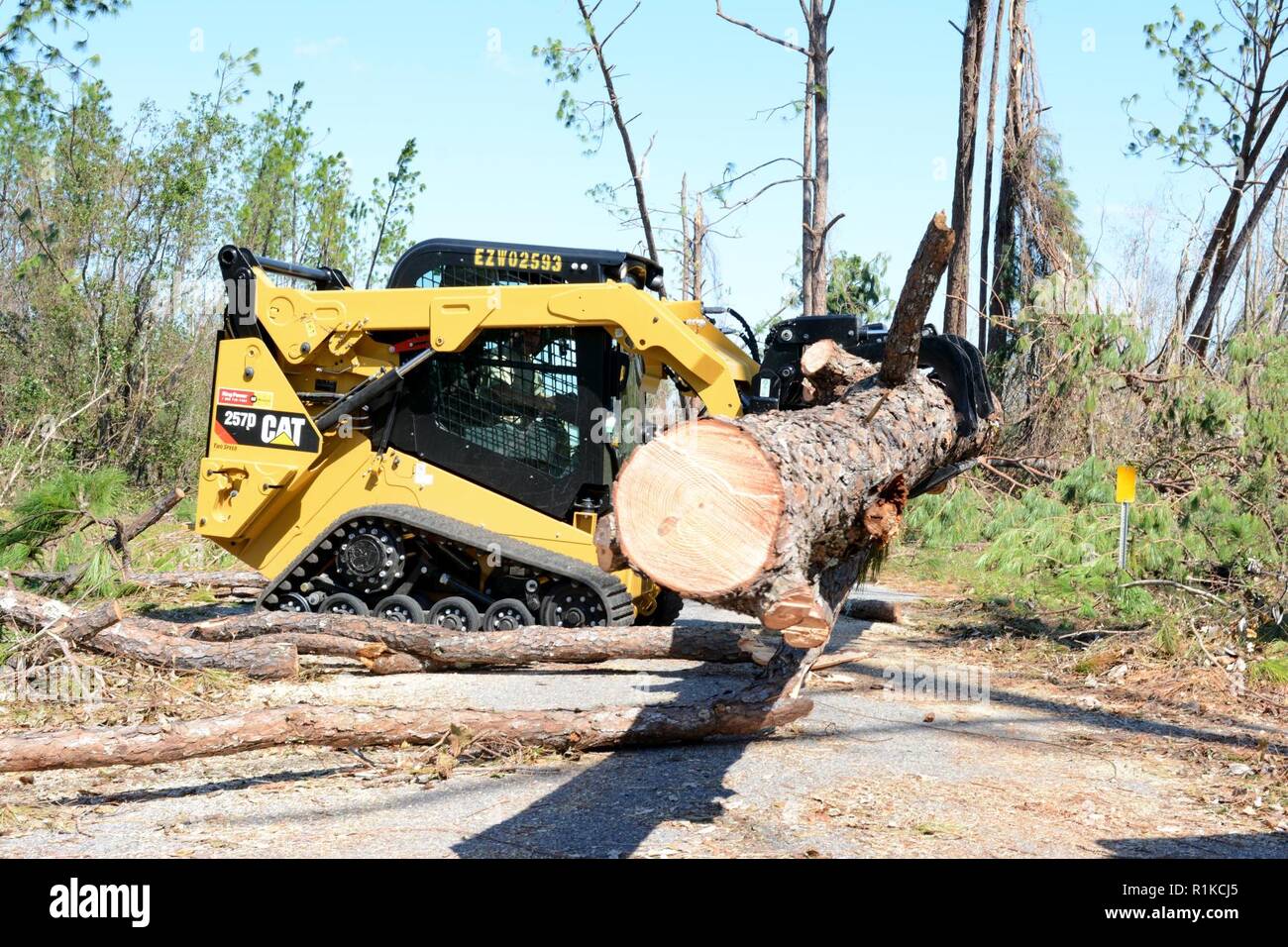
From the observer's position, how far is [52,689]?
586cm

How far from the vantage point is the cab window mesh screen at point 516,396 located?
8.07 metres

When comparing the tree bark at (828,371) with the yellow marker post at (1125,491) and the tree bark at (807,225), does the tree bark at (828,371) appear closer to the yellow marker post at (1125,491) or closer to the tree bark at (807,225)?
the yellow marker post at (1125,491)

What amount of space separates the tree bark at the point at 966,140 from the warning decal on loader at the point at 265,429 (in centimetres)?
1073

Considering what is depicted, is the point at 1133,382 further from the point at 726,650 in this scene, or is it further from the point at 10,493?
the point at 10,493

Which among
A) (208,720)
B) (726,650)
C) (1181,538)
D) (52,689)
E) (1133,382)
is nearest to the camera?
(208,720)

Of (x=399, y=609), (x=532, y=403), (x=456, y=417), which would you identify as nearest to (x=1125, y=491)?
(x=532, y=403)

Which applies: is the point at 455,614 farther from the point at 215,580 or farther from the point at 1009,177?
the point at 1009,177

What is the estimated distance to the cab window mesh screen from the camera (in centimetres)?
807

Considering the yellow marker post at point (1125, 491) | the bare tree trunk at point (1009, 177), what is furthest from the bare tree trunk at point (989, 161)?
the yellow marker post at point (1125, 491)

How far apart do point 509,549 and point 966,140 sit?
12.1m

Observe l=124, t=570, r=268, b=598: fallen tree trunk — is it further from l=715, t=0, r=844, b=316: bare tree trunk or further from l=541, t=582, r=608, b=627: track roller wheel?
l=715, t=0, r=844, b=316: bare tree trunk
